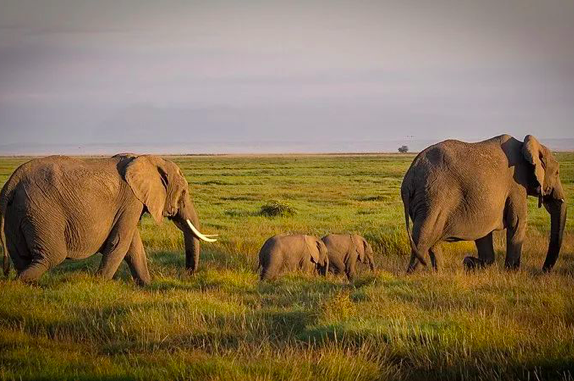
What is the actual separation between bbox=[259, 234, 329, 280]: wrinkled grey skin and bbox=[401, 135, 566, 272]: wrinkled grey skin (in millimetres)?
1887

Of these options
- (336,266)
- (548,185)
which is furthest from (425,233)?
(548,185)

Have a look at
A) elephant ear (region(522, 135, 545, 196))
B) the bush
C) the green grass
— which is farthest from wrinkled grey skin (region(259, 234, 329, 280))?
the bush

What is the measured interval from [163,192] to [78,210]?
1.65m

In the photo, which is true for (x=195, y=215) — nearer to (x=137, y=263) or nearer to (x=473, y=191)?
(x=137, y=263)

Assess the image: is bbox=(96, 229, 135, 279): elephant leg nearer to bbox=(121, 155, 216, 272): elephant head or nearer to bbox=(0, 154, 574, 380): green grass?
bbox=(0, 154, 574, 380): green grass

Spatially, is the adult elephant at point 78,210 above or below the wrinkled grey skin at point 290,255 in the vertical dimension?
above

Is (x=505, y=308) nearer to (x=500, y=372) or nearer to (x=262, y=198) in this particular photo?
(x=500, y=372)

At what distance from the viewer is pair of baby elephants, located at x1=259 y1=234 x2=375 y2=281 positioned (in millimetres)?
12953

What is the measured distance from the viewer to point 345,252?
14.6 meters


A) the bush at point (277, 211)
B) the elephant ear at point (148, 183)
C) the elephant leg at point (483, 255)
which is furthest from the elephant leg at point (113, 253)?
the bush at point (277, 211)

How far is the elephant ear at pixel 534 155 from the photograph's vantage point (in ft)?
43.1

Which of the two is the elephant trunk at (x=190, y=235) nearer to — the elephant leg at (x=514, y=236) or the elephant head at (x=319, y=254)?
the elephant head at (x=319, y=254)

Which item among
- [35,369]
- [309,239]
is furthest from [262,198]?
[35,369]

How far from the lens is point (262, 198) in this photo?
34.2 m
